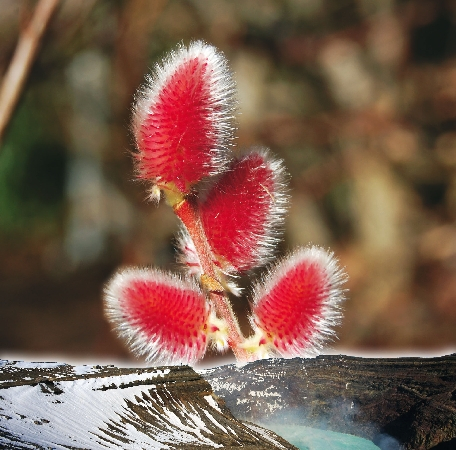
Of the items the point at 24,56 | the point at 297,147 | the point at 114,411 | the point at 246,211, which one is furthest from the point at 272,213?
the point at 297,147

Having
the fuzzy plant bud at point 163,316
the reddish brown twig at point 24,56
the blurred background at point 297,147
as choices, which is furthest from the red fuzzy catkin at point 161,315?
the blurred background at point 297,147

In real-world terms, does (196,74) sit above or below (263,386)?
above

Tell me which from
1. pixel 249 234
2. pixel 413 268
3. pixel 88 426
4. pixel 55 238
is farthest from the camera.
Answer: pixel 55 238

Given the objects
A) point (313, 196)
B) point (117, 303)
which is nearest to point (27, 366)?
point (117, 303)

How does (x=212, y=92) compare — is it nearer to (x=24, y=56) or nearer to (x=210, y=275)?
(x=210, y=275)

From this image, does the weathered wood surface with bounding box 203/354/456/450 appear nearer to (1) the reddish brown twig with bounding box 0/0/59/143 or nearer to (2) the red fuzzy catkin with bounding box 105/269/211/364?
(2) the red fuzzy catkin with bounding box 105/269/211/364

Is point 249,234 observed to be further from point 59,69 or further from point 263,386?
point 59,69
